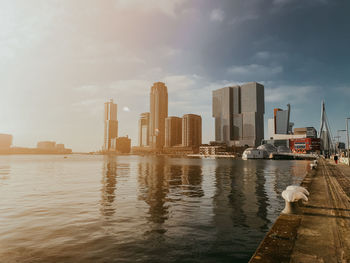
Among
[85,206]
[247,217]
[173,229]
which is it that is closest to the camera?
[173,229]

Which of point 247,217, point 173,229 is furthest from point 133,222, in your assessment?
point 247,217

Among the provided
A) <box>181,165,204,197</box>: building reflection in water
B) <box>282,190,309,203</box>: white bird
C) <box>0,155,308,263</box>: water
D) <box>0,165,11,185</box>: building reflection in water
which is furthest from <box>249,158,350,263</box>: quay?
<box>0,165,11,185</box>: building reflection in water

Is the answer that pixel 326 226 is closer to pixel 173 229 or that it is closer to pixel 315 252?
pixel 315 252

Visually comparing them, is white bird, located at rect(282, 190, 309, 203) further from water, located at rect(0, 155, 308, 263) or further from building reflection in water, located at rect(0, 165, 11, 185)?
building reflection in water, located at rect(0, 165, 11, 185)

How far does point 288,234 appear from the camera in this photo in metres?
9.21

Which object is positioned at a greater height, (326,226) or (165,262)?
(326,226)

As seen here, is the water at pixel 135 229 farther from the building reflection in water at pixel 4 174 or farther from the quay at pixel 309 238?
the building reflection in water at pixel 4 174

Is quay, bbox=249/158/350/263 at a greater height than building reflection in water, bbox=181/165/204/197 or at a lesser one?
greater

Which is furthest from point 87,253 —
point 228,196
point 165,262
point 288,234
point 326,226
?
point 228,196

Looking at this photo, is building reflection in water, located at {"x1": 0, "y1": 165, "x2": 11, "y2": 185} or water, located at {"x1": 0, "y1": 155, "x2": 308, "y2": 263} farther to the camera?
building reflection in water, located at {"x1": 0, "y1": 165, "x2": 11, "y2": 185}

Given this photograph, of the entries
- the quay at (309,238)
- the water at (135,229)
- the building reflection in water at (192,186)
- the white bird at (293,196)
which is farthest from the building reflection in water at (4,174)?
the quay at (309,238)

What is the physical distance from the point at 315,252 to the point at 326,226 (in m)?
3.50

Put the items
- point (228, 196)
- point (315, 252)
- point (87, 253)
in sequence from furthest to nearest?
point (228, 196), point (87, 253), point (315, 252)

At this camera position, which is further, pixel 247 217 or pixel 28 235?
pixel 247 217
